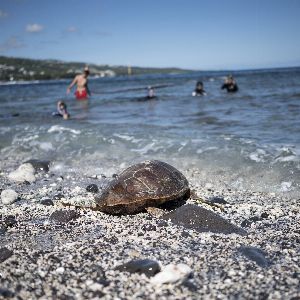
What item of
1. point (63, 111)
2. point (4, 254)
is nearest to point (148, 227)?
point (4, 254)

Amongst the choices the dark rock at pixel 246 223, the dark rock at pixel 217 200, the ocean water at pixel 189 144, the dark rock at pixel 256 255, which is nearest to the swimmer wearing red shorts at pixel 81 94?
the ocean water at pixel 189 144

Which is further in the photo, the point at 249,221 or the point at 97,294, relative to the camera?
the point at 249,221

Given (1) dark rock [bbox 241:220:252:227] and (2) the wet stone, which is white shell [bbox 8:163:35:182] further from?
(1) dark rock [bbox 241:220:252:227]

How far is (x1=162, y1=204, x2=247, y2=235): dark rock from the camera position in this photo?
4.00 metres

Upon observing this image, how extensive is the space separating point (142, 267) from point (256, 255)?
1099 millimetres

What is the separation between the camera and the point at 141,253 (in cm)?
344

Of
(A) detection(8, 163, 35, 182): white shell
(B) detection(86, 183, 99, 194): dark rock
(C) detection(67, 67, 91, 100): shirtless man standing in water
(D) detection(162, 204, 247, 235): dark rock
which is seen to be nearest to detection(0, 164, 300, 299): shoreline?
(D) detection(162, 204, 247, 235): dark rock

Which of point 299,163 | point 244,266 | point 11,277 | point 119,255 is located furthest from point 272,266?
point 299,163

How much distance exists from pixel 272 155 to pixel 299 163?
65 centimetres

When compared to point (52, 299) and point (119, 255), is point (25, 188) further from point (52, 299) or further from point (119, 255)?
point (52, 299)

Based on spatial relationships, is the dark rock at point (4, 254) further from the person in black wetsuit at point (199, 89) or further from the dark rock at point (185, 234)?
the person in black wetsuit at point (199, 89)

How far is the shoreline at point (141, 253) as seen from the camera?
2.74 metres

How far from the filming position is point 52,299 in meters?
2.62

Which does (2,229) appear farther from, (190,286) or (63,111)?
(63,111)
